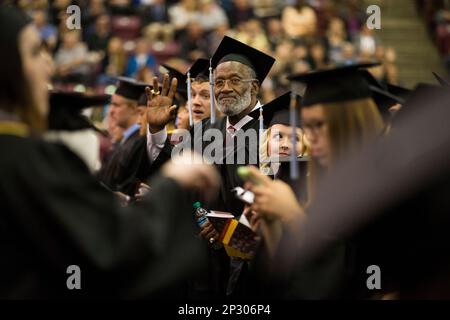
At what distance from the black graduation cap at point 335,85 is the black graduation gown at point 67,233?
1.00 metres

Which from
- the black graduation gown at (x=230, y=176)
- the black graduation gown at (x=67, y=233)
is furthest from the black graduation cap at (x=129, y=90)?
the black graduation gown at (x=67, y=233)

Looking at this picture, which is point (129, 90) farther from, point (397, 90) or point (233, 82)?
point (397, 90)

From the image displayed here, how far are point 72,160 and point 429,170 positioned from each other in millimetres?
1290

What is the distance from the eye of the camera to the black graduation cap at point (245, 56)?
6.23 meters

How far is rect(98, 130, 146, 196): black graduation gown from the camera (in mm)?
7534

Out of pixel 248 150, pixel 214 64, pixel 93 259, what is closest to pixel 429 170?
pixel 93 259

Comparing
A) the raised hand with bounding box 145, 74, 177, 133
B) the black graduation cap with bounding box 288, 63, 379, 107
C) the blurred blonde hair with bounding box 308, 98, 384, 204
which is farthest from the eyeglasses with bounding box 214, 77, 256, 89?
the blurred blonde hair with bounding box 308, 98, 384, 204

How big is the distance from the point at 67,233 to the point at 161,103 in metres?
2.94

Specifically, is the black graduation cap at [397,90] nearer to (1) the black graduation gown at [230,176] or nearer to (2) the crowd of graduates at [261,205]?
(1) the black graduation gown at [230,176]

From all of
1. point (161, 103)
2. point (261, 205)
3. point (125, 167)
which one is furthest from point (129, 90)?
point (261, 205)

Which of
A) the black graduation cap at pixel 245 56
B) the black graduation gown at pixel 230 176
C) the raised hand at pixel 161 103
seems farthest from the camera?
the black graduation cap at pixel 245 56

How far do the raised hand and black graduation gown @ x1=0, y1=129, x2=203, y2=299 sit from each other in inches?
105

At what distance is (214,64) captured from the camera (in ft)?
20.9

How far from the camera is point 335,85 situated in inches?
152
